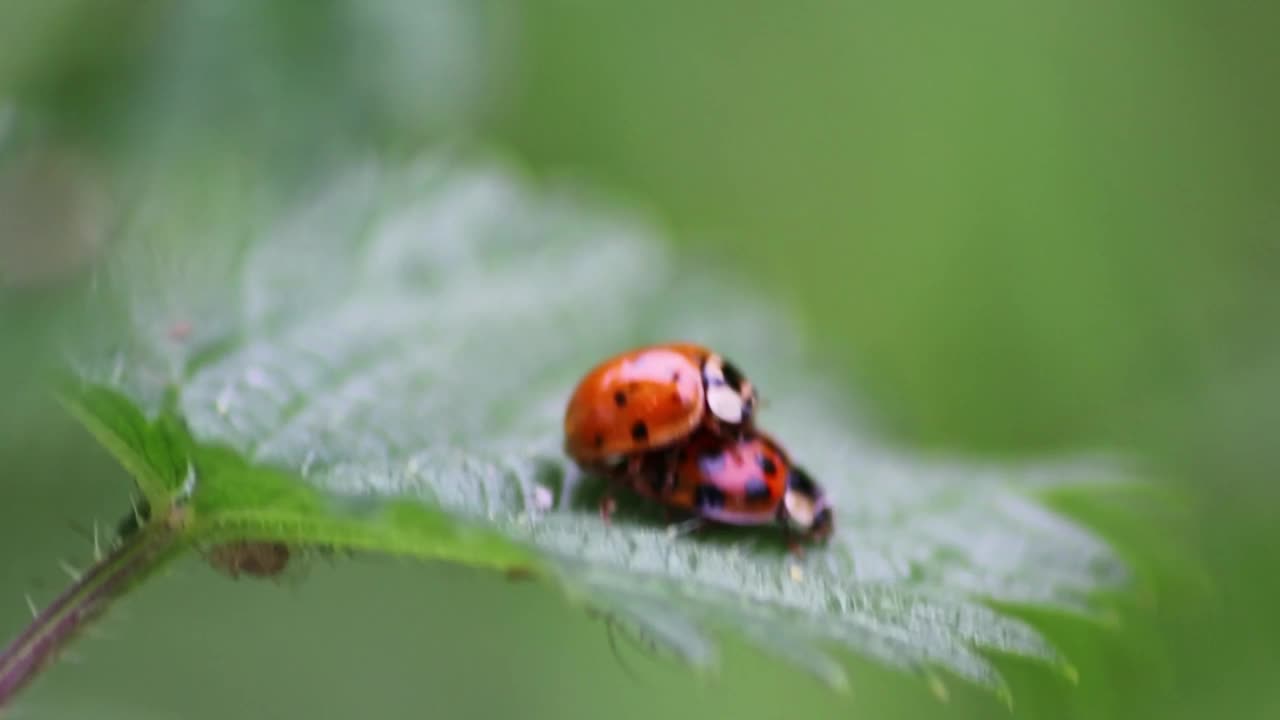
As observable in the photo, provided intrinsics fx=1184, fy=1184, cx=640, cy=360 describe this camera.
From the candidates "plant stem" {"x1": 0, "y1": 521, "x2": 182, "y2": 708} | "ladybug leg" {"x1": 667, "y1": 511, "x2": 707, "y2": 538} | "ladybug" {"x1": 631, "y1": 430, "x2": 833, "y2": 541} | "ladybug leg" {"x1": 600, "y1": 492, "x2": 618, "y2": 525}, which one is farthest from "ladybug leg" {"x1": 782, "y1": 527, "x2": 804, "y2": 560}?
"plant stem" {"x1": 0, "y1": 521, "x2": 182, "y2": 708}

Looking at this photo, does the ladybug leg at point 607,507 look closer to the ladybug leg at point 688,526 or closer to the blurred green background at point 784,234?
the ladybug leg at point 688,526

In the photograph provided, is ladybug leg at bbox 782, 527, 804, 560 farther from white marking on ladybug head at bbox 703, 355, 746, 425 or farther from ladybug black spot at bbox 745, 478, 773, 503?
white marking on ladybug head at bbox 703, 355, 746, 425

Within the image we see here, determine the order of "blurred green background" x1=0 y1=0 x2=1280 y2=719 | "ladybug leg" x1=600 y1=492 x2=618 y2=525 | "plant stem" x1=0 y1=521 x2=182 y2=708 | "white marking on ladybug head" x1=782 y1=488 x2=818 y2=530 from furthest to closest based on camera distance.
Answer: "blurred green background" x1=0 y1=0 x2=1280 y2=719 < "white marking on ladybug head" x1=782 y1=488 x2=818 y2=530 < "ladybug leg" x1=600 y1=492 x2=618 y2=525 < "plant stem" x1=0 y1=521 x2=182 y2=708

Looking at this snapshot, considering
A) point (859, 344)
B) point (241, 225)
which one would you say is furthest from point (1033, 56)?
point (241, 225)

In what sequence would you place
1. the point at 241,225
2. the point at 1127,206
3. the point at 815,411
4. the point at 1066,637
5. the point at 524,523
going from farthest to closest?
the point at 1127,206 → the point at 815,411 → the point at 241,225 → the point at 1066,637 → the point at 524,523

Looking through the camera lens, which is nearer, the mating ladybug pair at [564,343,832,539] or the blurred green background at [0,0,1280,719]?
the mating ladybug pair at [564,343,832,539]

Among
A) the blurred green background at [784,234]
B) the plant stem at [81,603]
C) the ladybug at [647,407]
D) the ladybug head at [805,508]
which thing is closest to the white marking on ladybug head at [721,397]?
the ladybug at [647,407]

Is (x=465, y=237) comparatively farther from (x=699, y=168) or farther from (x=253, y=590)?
(x=699, y=168)
